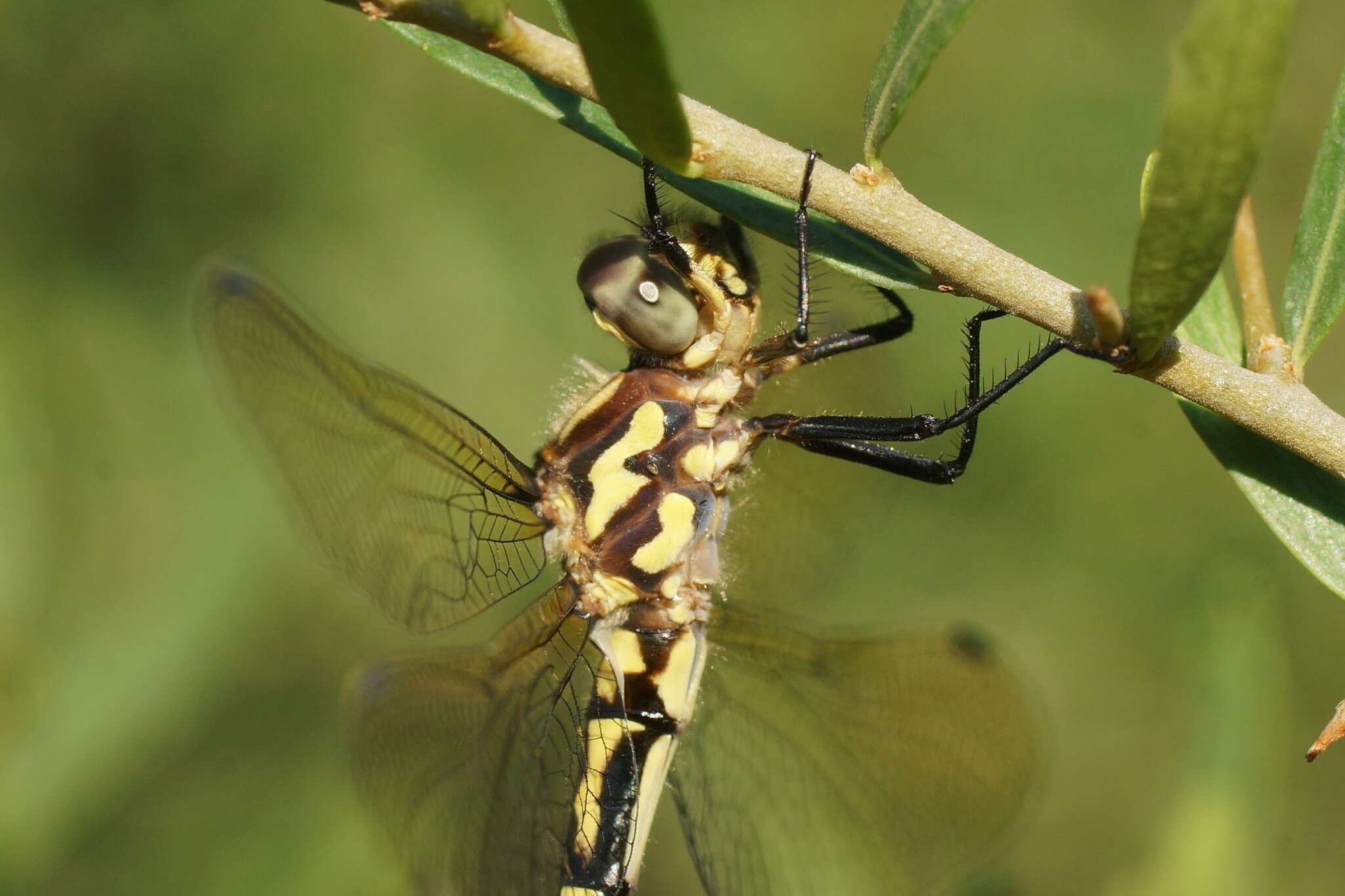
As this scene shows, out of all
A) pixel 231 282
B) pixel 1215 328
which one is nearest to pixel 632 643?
pixel 231 282

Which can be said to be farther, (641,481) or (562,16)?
(641,481)

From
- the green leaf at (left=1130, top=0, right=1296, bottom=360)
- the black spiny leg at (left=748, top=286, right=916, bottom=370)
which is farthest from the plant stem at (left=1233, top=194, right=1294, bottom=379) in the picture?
the black spiny leg at (left=748, top=286, right=916, bottom=370)

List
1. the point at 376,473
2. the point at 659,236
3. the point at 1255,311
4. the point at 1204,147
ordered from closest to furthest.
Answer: the point at 1204,147, the point at 1255,311, the point at 659,236, the point at 376,473

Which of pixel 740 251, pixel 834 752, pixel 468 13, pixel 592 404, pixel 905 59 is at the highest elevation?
pixel 740 251

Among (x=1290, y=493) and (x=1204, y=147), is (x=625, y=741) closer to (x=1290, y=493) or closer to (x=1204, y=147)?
(x=1290, y=493)

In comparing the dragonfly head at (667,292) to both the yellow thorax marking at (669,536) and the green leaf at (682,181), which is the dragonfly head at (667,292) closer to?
the yellow thorax marking at (669,536)

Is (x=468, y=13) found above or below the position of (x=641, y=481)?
below
